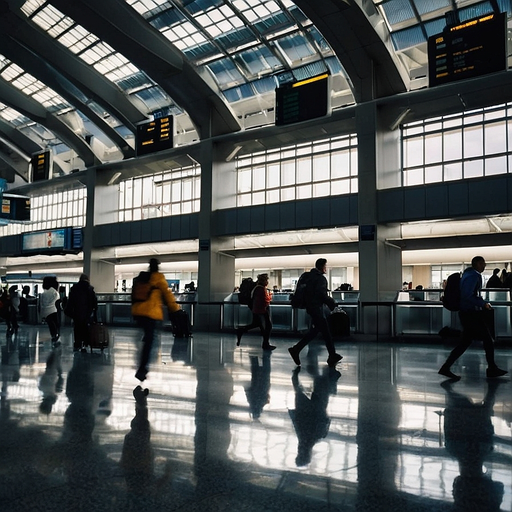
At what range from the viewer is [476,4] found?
52.7 feet

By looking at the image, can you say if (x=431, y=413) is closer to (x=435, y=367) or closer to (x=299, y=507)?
(x=299, y=507)

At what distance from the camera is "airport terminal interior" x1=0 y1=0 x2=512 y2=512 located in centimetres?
351

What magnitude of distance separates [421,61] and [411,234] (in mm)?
6085

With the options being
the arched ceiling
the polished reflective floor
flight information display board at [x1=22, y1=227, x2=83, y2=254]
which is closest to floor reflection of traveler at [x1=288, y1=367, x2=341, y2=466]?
the polished reflective floor

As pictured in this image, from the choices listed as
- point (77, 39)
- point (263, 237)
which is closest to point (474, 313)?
point (263, 237)

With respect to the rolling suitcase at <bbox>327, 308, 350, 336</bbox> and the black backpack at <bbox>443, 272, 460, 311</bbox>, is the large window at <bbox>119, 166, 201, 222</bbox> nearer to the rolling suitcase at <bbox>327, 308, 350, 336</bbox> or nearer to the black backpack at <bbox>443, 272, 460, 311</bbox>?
the rolling suitcase at <bbox>327, 308, 350, 336</bbox>

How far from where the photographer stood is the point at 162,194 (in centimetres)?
3147

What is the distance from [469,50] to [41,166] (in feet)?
69.4

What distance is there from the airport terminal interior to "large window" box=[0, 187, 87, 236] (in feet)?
0.66

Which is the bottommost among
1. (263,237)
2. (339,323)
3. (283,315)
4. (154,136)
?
(339,323)

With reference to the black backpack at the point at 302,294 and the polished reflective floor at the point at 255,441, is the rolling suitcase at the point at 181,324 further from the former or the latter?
the polished reflective floor at the point at 255,441

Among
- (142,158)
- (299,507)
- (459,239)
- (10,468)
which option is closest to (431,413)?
(299,507)

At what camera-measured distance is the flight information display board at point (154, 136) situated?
21453mm

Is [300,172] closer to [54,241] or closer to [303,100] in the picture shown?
[303,100]
